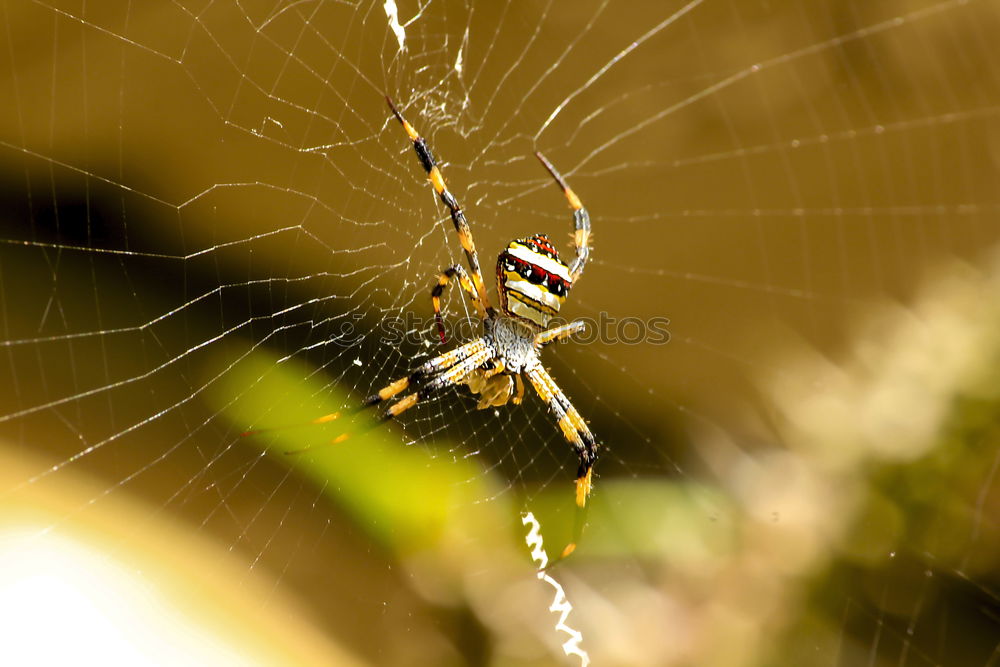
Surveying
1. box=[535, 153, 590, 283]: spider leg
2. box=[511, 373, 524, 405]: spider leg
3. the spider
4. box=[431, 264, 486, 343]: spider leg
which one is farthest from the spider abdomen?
box=[511, 373, 524, 405]: spider leg

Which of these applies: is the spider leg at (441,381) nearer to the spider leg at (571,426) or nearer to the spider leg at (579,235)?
the spider leg at (571,426)

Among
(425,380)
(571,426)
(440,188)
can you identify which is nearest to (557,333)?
(571,426)

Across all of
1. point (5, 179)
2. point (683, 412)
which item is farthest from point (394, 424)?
point (683, 412)

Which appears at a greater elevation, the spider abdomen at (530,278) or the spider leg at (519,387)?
the spider abdomen at (530,278)

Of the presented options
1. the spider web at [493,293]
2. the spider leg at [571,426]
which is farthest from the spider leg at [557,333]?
the spider web at [493,293]

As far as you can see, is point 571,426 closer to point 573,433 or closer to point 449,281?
point 573,433

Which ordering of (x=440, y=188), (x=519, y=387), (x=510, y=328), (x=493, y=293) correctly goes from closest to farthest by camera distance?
1. (x=440, y=188)
2. (x=510, y=328)
3. (x=519, y=387)
4. (x=493, y=293)
